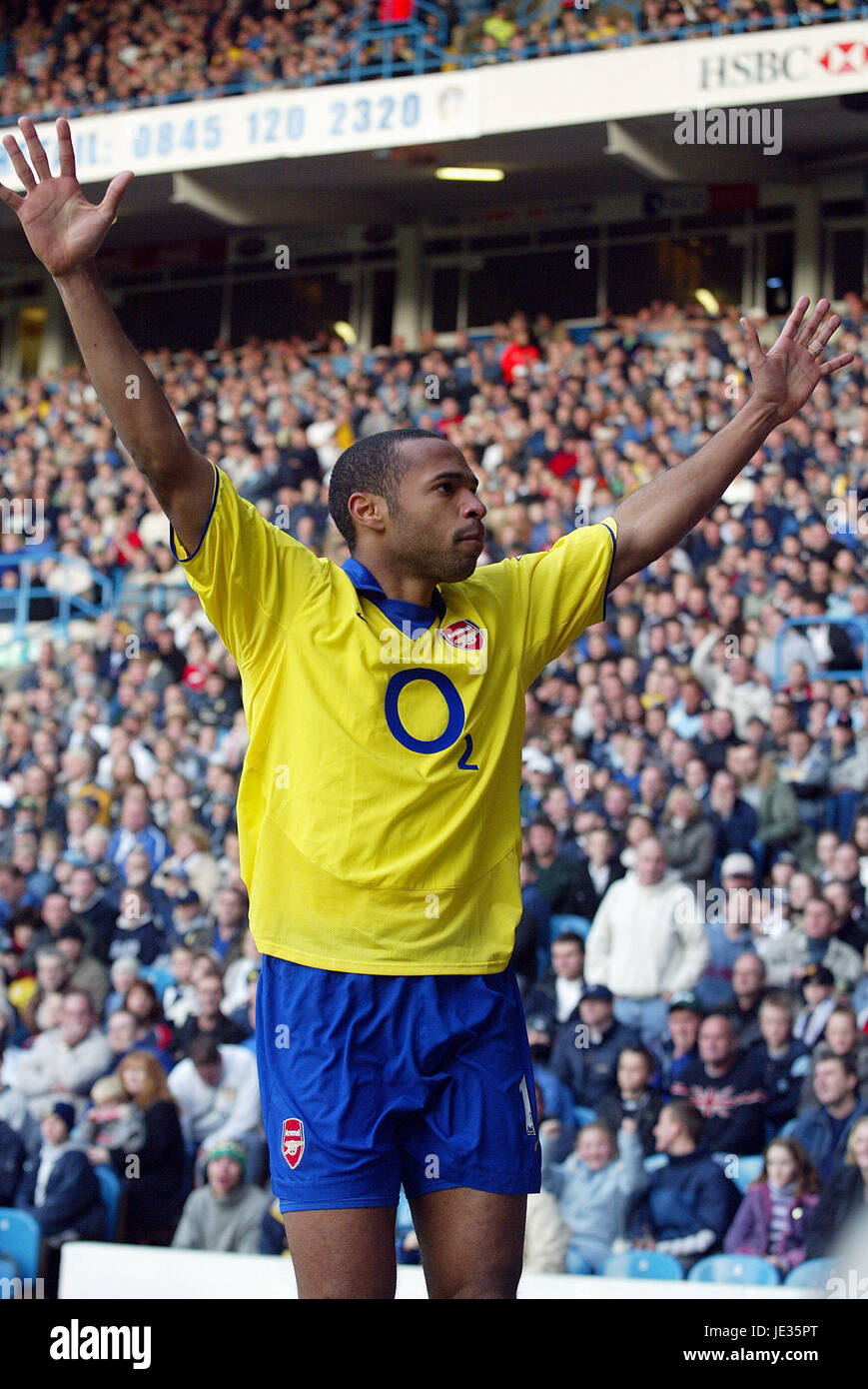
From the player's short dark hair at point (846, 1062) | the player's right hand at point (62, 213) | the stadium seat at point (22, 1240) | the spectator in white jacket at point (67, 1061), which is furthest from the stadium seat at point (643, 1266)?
the player's right hand at point (62, 213)

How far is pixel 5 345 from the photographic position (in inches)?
807

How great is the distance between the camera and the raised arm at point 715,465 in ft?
10.8

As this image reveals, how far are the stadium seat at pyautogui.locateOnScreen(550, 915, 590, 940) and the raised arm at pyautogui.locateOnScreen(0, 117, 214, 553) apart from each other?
5591 mm

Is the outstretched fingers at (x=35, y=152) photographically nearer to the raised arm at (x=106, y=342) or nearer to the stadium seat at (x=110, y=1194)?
the raised arm at (x=106, y=342)

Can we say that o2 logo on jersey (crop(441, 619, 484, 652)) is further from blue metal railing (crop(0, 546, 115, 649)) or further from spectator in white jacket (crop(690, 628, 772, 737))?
blue metal railing (crop(0, 546, 115, 649))

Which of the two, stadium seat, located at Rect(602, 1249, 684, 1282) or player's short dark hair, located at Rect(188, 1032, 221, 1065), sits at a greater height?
player's short dark hair, located at Rect(188, 1032, 221, 1065)

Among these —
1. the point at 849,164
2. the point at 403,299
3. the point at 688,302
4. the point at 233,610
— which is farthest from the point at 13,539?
the point at 233,610

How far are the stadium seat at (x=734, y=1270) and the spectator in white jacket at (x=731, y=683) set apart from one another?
3080mm

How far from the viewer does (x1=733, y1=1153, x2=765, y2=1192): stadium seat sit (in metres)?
6.99

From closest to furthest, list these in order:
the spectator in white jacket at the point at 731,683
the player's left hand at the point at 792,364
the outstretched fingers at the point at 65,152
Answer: the outstretched fingers at the point at 65,152 → the player's left hand at the point at 792,364 → the spectator in white jacket at the point at 731,683

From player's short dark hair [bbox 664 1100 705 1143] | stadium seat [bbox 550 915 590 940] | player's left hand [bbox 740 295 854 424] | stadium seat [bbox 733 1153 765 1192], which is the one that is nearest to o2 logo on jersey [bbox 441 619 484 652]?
player's left hand [bbox 740 295 854 424]

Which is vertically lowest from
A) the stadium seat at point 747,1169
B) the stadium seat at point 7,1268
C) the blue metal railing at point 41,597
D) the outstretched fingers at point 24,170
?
the stadium seat at point 7,1268

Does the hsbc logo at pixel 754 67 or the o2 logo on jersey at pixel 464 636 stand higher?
the hsbc logo at pixel 754 67

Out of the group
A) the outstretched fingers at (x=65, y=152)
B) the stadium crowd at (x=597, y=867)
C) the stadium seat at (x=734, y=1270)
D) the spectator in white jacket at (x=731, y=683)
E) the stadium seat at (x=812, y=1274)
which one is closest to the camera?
the outstretched fingers at (x=65, y=152)
